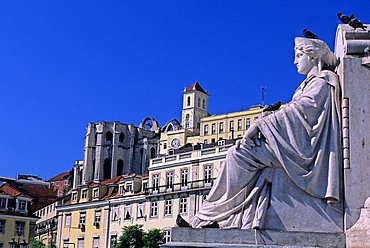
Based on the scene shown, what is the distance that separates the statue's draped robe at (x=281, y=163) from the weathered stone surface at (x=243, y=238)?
307 mm

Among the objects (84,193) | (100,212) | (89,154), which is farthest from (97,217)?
(89,154)

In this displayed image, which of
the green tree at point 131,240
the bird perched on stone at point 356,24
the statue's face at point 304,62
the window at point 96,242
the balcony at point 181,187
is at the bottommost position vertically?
the statue's face at point 304,62

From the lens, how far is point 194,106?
137m

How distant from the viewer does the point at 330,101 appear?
1404 cm

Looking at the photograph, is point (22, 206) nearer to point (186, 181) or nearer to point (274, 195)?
point (186, 181)

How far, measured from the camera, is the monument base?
12602mm

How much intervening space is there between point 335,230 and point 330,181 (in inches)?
35.2

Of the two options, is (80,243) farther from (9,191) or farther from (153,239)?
(153,239)

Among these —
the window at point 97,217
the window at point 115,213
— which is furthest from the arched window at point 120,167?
the window at point 115,213

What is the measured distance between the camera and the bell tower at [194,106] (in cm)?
13650

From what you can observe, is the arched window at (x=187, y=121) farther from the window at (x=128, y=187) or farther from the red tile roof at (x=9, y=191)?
the window at (x=128, y=187)

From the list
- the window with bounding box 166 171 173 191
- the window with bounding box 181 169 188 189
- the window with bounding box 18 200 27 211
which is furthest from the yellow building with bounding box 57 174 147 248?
the window with bounding box 18 200 27 211

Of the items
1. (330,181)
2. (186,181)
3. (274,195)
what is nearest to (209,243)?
(274,195)

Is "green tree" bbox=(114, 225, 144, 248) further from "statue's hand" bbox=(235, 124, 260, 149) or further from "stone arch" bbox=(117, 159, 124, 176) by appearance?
"stone arch" bbox=(117, 159, 124, 176)
